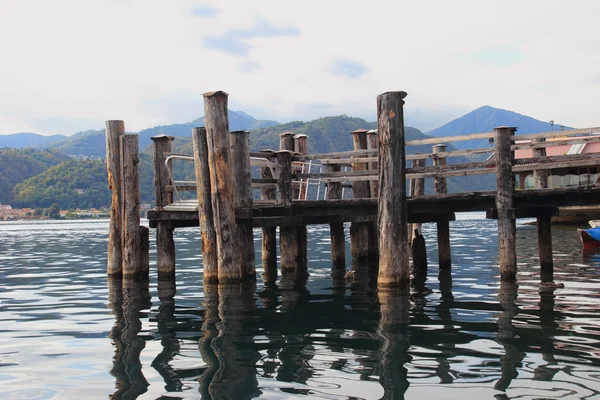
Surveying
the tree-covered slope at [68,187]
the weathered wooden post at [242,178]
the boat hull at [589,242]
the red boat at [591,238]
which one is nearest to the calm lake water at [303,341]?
the weathered wooden post at [242,178]

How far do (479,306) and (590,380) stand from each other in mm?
5165

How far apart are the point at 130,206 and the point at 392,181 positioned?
6728 millimetres

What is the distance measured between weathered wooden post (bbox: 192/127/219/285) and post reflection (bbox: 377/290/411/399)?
3740 mm

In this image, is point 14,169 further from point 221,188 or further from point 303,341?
point 303,341

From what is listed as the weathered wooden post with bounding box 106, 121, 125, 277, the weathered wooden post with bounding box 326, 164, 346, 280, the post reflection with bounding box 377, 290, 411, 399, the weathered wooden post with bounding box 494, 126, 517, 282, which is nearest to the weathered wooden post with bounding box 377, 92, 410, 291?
the post reflection with bounding box 377, 290, 411, 399

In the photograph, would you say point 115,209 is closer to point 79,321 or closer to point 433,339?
point 79,321

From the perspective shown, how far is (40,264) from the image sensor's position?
25.4m

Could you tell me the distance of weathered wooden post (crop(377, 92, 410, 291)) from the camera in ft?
41.7

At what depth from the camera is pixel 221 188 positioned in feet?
45.0

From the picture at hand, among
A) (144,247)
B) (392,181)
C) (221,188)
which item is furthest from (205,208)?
(392,181)

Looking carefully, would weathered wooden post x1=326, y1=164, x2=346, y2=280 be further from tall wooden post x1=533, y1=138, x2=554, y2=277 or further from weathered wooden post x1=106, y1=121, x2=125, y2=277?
weathered wooden post x1=106, y1=121, x2=125, y2=277

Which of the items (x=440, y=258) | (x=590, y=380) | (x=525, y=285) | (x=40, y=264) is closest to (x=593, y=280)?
(x=525, y=285)

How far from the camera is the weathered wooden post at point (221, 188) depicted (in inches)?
539

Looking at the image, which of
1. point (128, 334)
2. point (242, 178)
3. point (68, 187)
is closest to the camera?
point (128, 334)
